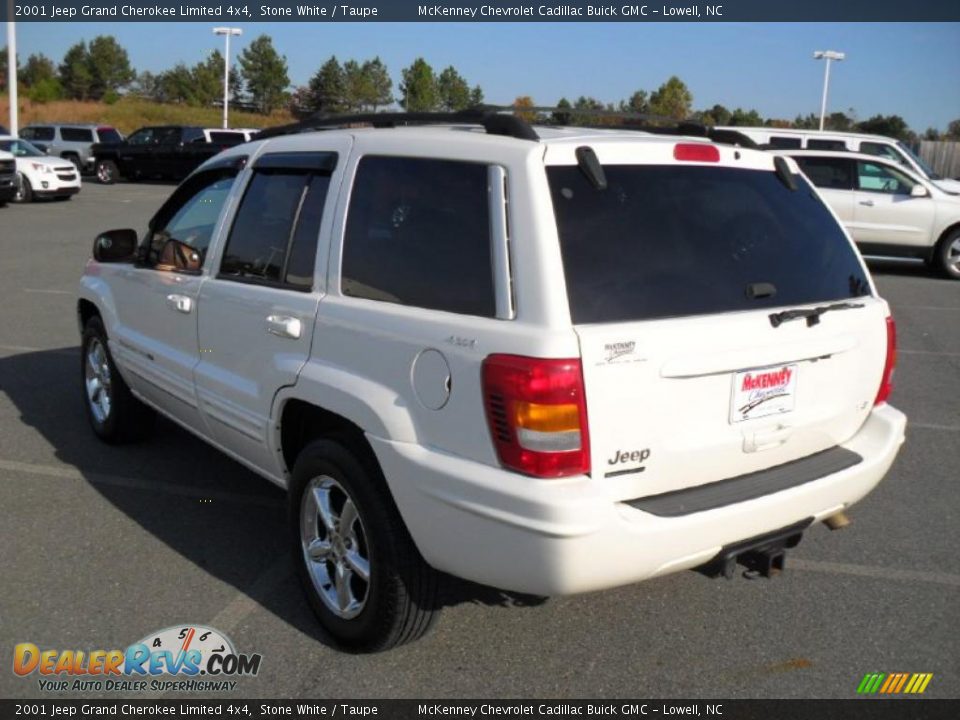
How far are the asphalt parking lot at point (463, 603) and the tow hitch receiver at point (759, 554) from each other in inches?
15.4

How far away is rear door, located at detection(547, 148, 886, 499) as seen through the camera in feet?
9.44

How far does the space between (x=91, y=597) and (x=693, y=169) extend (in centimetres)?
288

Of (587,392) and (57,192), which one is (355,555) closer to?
(587,392)

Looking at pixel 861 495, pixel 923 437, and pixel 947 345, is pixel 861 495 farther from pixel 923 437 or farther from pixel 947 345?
pixel 947 345

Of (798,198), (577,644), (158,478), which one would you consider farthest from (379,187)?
(158,478)

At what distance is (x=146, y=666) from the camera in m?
3.41

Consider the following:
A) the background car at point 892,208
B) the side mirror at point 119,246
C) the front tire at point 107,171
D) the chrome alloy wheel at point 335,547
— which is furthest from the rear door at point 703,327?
the front tire at point 107,171

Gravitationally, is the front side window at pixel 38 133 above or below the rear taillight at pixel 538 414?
above

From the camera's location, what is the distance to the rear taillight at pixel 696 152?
328cm

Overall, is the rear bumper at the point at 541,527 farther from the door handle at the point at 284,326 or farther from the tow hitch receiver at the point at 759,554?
the door handle at the point at 284,326

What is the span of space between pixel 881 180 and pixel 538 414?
13.4 metres

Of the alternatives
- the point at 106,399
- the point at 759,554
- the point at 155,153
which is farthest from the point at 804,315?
the point at 155,153

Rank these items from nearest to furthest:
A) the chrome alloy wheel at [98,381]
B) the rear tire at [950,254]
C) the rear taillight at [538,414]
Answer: the rear taillight at [538,414]
the chrome alloy wheel at [98,381]
the rear tire at [950,254]

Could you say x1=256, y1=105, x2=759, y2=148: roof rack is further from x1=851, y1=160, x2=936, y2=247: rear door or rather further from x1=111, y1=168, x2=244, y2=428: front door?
x1=851, y1=160, x2=936, y2=247: rear door
